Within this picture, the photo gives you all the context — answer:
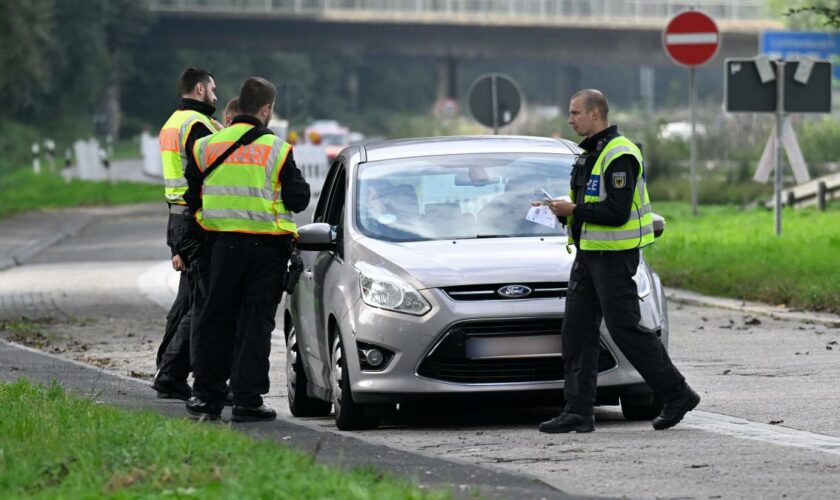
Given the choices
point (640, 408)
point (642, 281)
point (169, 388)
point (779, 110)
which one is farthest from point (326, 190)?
point (779, 110)

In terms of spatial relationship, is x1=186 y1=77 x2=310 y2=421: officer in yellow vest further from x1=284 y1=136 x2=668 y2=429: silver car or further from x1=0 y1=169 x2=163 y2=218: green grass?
x1=0 y1=169 x2=163 y2=218: green grass

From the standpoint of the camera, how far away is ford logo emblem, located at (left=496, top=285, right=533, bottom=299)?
32.3 ft

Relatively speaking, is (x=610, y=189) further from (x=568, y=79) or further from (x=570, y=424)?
(x=568, y=79)

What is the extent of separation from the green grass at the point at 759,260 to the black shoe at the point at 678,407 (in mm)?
6854

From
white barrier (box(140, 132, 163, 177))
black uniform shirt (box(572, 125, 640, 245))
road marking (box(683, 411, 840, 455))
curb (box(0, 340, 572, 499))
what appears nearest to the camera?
curb (box(0, 340, 572, 499))

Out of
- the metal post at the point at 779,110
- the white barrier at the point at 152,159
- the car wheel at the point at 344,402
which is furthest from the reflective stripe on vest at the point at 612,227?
the white barrier at the point at 152,159

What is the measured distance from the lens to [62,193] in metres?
46.3

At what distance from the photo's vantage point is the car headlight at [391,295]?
9875 millimetres

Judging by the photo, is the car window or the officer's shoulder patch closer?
the officer's shoulder patch

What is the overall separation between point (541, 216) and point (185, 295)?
2.65 m

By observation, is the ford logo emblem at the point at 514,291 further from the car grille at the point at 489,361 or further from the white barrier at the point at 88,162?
the white barrier at the point at 88,162

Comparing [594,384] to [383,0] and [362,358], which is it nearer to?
[362,358]

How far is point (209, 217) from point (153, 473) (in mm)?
3131

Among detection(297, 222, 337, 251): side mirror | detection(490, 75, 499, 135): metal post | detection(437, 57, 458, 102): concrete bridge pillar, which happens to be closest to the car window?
detection(297, 222, 337, 251): side mirror
